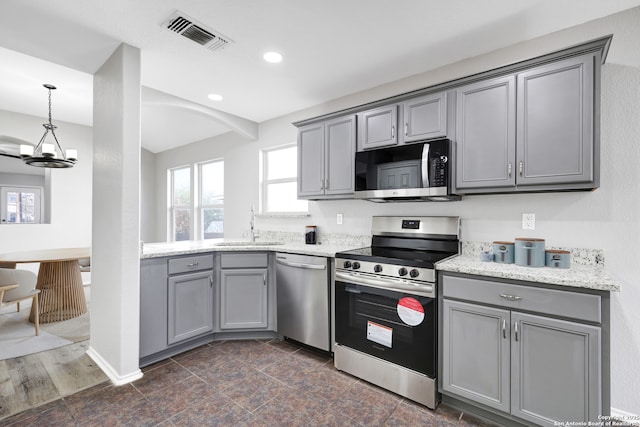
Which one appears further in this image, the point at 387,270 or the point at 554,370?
the point at 387,270

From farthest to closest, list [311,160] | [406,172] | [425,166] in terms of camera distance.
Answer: [311,160] → [406,172] → [425,166]

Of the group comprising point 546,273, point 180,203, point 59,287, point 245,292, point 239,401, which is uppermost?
point 180,203

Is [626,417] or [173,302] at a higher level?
[173,302]

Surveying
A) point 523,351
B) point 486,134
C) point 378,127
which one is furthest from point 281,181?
point 523,351

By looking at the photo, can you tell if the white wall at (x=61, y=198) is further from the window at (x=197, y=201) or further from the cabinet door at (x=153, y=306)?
the cabinet door at (x=153, y=306)

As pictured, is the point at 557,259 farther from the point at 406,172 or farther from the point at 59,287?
the point at 59,287

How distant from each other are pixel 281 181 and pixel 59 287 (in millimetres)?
A: 3021

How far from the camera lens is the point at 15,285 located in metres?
2.87

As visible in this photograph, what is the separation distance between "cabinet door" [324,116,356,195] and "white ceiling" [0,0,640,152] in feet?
1.46

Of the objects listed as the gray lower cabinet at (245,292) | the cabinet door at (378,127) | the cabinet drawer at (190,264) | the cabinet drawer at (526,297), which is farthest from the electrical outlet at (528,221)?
the cabinet drawer at (190,264)

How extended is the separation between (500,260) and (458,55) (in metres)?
1.66

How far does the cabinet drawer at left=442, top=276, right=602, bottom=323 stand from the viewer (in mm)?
1553

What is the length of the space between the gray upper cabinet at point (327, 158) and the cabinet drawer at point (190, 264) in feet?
3.84

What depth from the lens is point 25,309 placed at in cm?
390
